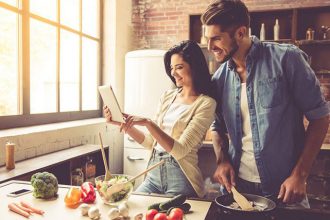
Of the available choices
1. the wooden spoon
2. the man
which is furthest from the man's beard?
the wooden spoon

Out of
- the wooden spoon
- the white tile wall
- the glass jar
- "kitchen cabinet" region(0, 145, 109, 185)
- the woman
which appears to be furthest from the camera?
the glass jar

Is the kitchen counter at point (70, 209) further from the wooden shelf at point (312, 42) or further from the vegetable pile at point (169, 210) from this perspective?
the wooden shelf at point (312, 42)

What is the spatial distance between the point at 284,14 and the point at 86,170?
117 inches

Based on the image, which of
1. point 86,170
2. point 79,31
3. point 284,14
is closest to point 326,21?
point 284,14

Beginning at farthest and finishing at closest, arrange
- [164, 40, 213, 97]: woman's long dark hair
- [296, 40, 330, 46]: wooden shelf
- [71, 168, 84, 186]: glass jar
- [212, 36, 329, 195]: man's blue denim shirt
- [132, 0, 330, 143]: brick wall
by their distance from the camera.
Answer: [132, 0, 330, 143]: brick wall, [296, 40, 330, 46]: wooden shelf, [71, 168, 84, 186]: glass jar, [164, 40, 213, 97]: woman's long dark hair, [212, 36, 329, 195]: man's blue denim shirt

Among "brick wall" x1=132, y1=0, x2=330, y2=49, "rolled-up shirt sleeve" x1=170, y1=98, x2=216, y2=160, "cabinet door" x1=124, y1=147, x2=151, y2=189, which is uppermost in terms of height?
"brick wall" x1=132, y1=0, x2=330, y2=49

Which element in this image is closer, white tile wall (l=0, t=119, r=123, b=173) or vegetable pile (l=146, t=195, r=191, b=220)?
vegetable pile (l=146, t=195, r=191, b=220)

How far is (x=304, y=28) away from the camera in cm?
413

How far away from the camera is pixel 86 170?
3027 millimetres

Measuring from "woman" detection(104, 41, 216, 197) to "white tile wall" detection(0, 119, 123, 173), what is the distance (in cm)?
106

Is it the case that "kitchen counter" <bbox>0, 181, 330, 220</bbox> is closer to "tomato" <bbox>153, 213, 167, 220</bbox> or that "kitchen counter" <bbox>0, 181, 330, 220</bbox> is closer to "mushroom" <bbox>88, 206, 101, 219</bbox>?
"mushroom" <bbox>88, 206, 101, 219</bbox>

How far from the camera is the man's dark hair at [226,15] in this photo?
1.52 m

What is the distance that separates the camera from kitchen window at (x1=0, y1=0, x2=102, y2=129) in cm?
A: 290

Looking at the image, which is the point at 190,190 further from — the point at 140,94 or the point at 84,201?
the point at 140,94
